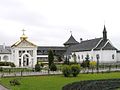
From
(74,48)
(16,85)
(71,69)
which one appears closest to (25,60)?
(74,48)

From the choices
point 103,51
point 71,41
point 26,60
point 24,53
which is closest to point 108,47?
point 103,51

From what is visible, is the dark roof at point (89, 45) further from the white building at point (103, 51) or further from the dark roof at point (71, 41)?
the dark roof at point (71, 41)

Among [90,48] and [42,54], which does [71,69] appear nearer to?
[90,48]

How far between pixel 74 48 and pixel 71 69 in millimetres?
57944

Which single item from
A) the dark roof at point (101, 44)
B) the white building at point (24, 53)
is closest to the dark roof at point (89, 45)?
the dark roof at point (101, 44)

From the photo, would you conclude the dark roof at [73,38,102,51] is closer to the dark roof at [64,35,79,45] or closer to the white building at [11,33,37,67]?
the dark roof at [64,35,79,45]

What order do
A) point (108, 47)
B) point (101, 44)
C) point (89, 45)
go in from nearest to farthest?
1. point (108, 47)
2. point (101, 44)
3. point (89, 45)

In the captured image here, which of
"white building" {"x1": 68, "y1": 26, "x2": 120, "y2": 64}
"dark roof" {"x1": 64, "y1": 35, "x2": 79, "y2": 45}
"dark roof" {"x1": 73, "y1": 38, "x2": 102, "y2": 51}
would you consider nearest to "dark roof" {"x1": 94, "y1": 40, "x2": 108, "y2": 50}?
"white building" {"x1": 68, "y1": 26, "x2": 120, "y2": 64}

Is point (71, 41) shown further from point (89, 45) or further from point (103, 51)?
point (103, 51)

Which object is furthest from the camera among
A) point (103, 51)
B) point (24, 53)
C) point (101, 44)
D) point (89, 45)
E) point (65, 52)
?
point (65, 52)

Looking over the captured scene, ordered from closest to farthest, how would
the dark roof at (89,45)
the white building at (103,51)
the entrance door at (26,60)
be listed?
the entrance door at (26,60), the white building at (103,51), the dark roof at (89,45)

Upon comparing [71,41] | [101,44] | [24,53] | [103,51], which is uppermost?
[71,41]

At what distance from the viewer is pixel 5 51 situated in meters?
83.6

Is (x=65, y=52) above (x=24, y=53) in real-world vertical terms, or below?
above
